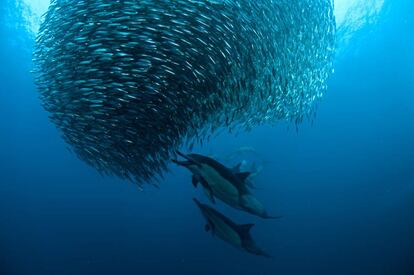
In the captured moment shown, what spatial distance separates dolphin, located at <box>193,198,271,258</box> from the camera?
3.33m

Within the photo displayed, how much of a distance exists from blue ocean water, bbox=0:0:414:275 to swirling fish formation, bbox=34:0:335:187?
50.2 feet

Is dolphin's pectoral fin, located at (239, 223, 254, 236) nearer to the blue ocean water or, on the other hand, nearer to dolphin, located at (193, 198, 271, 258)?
dolphin, located at (193, 198, 271, 258)

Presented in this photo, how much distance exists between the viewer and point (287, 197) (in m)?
31.6

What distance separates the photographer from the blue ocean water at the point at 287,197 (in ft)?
78.3

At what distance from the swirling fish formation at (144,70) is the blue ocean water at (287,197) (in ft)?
50.2

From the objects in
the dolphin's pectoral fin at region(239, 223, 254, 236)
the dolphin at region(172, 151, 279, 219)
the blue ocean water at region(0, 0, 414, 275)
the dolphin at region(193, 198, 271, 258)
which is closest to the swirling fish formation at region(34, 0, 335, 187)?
the dolphin at region(193, 198, 271, 258)

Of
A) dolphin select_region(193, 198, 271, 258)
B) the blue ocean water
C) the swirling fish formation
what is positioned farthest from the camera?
the blue ocean water

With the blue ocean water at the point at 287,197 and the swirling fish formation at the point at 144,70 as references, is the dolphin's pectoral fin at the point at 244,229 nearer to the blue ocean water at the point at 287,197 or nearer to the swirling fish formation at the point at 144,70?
the swirling fish formation at the point at 144,70

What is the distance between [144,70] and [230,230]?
9.14 ft

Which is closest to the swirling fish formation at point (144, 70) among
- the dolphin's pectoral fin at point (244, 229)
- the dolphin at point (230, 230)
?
the dolphin at point (230, 230)

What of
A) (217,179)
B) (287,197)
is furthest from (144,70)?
(287,197)

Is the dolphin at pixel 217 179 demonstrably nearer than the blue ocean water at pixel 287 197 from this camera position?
Yes

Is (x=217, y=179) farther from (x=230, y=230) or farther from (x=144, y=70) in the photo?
(x=144, y=70)

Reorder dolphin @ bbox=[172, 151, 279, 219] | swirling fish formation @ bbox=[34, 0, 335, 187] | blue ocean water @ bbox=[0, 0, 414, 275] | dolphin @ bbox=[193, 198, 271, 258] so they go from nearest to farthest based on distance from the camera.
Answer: dolphin @ bbox=[172, 151, 279, 219], dolphin @ bbox=[193, 198, 271, 258], swirling fish formation @ bbox=[34, 0, 335, 187], blue ocean water @ bbox=[0, 0, 414, 275]
